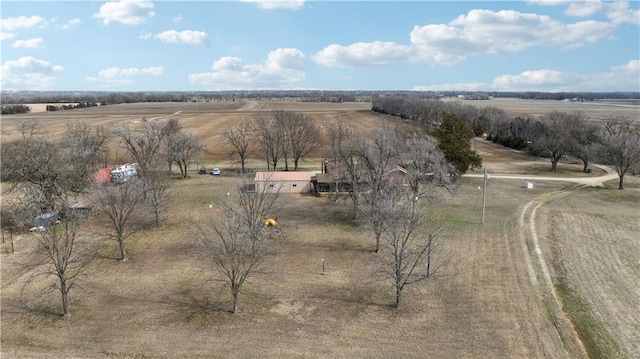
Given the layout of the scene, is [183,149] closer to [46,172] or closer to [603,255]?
[46,172]

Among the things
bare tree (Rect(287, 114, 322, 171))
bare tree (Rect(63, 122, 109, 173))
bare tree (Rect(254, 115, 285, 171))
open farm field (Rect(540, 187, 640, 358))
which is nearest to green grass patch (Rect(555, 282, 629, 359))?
open farm field (Rect(540, 187, 640, 358))

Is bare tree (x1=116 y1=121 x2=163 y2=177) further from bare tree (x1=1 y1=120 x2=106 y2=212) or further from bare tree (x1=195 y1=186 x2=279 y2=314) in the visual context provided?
bare tree (x1=195 y1=186 x2=279 y2=314)

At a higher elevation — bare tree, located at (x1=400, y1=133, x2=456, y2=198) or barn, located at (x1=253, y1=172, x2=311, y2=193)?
bare tree, located at (x1=400, y1=133, x2=456, y2=198)

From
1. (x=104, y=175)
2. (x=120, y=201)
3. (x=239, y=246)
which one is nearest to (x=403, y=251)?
(x=239, y=246)

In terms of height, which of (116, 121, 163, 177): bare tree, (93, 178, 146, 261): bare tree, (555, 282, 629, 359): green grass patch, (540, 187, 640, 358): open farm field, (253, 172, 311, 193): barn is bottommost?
(555, 282, 629, 359): green grass patch

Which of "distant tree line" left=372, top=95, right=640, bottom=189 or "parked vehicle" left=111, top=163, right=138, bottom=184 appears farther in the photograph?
"parked vehicle" left=111, top=163, right=138, bottom=184

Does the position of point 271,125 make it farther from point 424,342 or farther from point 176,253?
point 424,342
